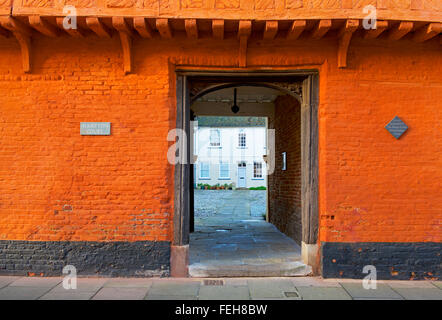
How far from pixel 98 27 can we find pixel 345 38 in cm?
388

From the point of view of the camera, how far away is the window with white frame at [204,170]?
34.8 m

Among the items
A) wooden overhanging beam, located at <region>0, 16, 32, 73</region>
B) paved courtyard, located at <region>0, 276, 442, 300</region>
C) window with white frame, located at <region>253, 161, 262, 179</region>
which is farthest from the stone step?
window with white frame, located at <region>253, 161, 262, 179</region>

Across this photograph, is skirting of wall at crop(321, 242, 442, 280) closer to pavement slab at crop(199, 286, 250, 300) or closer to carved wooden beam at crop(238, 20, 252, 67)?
pavement slab at crop(199, 286, 250, 300)

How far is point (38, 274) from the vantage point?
17.6 ft

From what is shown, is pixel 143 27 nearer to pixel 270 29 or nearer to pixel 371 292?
pixel 270 29

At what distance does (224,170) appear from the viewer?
3456 cm

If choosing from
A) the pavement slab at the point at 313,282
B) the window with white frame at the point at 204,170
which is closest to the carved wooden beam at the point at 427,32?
the pavement slab at the point at 313,282

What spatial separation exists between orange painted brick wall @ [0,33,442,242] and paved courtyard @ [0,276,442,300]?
701 millimetres

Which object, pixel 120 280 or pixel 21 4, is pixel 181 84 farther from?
pixel 120 280

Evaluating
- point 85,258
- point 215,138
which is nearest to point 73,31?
point 85,258

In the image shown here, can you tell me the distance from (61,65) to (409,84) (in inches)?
232

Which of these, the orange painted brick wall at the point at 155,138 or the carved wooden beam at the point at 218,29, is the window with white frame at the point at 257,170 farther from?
the carved wooden beam at the point at 218,29

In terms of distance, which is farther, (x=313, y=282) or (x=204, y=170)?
(x=204, y=170)

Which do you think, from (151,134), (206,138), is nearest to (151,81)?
(151,134)
